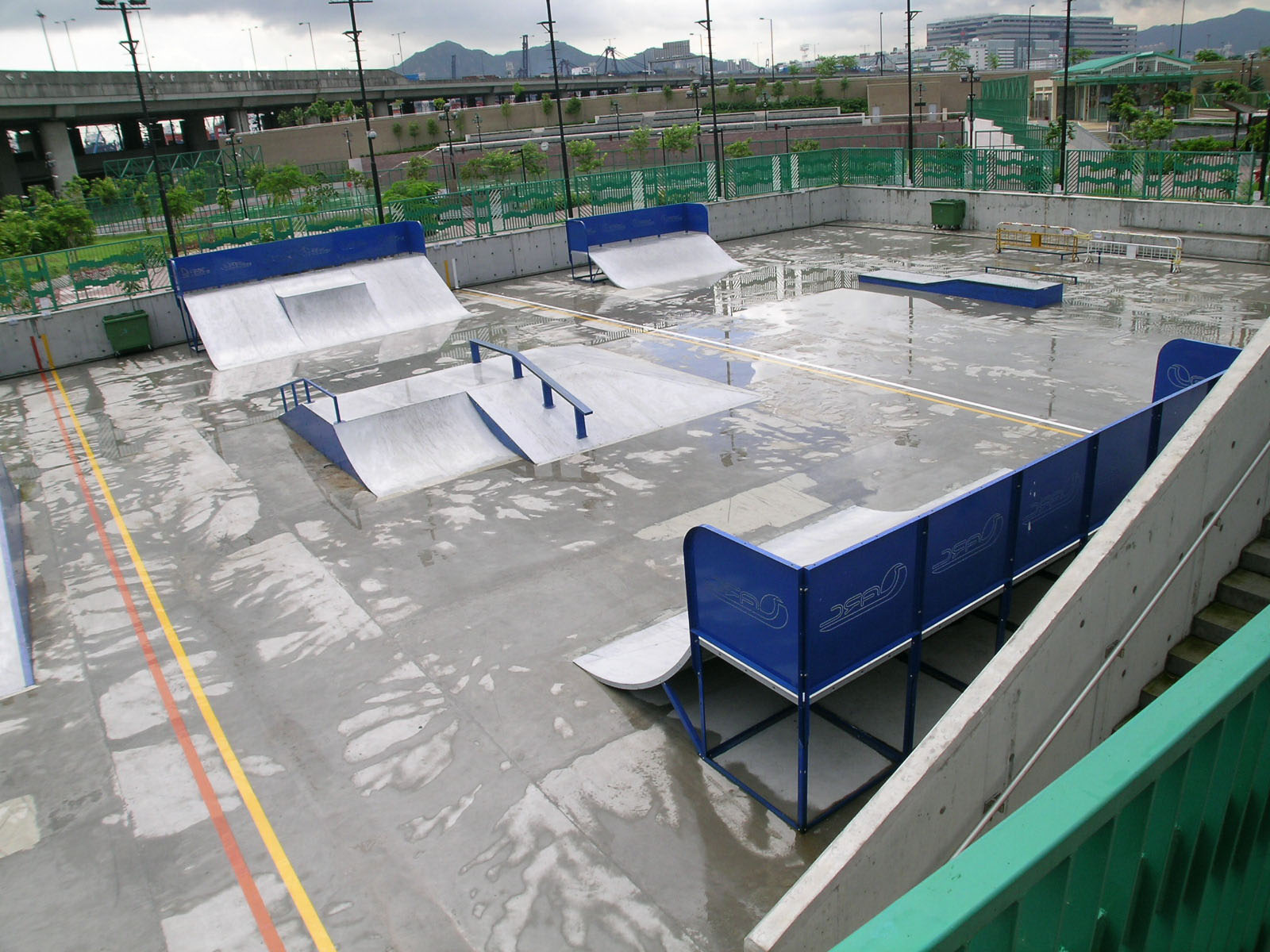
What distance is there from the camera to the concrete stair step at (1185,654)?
6.09 m

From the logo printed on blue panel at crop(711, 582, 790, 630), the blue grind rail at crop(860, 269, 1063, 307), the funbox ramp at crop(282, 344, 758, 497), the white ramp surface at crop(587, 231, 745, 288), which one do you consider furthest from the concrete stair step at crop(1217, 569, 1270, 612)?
the white ramp surface at crop(587, 231, 745, 288)

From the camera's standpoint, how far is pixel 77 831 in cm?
772

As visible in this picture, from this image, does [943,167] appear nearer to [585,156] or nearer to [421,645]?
[585,156]

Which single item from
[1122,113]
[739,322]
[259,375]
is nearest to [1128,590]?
[739,322]

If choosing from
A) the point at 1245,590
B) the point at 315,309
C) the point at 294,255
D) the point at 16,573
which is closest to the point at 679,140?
the point at 294,255

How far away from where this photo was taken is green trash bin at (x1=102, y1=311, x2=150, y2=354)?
24.8 m

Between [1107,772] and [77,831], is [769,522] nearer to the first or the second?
[77,831]

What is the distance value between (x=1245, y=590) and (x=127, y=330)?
85.2 ft

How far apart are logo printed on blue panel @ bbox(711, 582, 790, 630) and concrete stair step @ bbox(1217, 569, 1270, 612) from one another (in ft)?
9.45

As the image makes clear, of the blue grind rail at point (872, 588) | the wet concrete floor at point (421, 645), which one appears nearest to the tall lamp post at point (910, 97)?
the wet concrete floor at point (421, 645)

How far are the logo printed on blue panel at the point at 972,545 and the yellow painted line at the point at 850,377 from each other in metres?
6.73

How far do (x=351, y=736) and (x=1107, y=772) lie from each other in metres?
7.94

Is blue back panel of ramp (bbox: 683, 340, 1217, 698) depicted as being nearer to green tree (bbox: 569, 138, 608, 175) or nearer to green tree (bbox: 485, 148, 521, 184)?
green tree (bbox: 485, 148, 521, 184)

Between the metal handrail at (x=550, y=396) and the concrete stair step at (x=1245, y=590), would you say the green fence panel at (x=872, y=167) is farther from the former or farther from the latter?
the concrete stair step at (x=1245, y=590)
